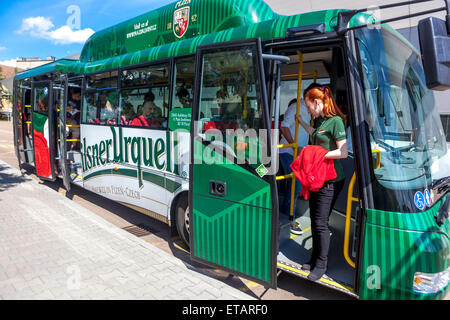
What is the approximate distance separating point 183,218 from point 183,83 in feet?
6.16

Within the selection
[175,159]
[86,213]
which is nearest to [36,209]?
[86,213]

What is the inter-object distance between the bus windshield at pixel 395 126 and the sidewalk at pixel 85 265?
1872 mm

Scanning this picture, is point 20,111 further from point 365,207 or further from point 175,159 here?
point 365,207

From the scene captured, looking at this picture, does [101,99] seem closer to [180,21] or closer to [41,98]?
[180,21]

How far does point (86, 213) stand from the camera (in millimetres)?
6176

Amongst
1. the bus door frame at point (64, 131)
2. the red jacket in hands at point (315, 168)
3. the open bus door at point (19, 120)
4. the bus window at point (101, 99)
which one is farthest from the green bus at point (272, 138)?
the open bus door at point (19, 120)

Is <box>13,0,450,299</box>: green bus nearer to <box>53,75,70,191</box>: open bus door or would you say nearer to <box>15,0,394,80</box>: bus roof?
<box>15,0,394,80</box>: bus roof

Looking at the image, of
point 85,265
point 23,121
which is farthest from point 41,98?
point 85,265

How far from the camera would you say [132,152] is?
211 inches

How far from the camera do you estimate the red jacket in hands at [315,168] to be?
3.11m

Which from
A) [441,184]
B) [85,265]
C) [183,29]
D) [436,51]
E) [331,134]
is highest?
[183,29]

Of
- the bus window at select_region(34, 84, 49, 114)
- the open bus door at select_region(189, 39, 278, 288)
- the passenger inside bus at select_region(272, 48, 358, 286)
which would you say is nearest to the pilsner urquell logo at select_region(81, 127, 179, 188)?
the open bus door at select_region(189, 39, 278, 288)

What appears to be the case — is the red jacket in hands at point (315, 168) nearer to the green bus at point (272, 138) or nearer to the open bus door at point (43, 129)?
the green bus at point (272, 138)
